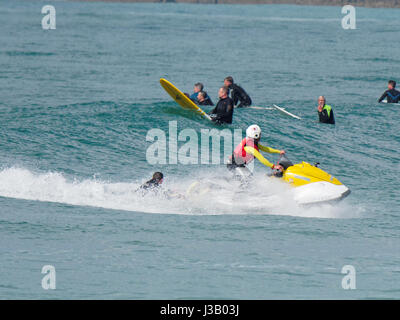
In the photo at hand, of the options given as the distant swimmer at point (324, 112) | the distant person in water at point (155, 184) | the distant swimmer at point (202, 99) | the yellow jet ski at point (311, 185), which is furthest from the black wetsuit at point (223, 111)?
the yellow jet ski at point (311, 185)

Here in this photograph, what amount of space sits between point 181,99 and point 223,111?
2.57 m

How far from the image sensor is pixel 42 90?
30938 millimetres

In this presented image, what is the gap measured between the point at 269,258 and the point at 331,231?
2.05m

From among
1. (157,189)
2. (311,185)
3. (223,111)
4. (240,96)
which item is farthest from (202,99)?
(311,185)

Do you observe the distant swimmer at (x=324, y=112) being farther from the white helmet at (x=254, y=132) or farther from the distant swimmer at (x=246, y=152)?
the white helmet at (x=254, y=132)

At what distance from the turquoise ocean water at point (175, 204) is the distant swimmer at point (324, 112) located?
1.21 feet

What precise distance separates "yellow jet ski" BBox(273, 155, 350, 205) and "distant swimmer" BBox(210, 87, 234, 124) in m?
6.60

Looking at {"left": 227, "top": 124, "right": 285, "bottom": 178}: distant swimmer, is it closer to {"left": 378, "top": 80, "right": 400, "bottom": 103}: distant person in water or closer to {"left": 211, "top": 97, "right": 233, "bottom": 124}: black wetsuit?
{"left": 211, "top": 97, "right": 233, "bottom": 124}: black wetsuit

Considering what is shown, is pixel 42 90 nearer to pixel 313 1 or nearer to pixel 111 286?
pixel 111 286

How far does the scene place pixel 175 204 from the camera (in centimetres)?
1387

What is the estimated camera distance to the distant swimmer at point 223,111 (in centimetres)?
2050

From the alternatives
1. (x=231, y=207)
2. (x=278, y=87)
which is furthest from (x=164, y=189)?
(x=278, y=87)

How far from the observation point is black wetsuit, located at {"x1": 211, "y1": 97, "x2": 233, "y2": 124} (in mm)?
20531
